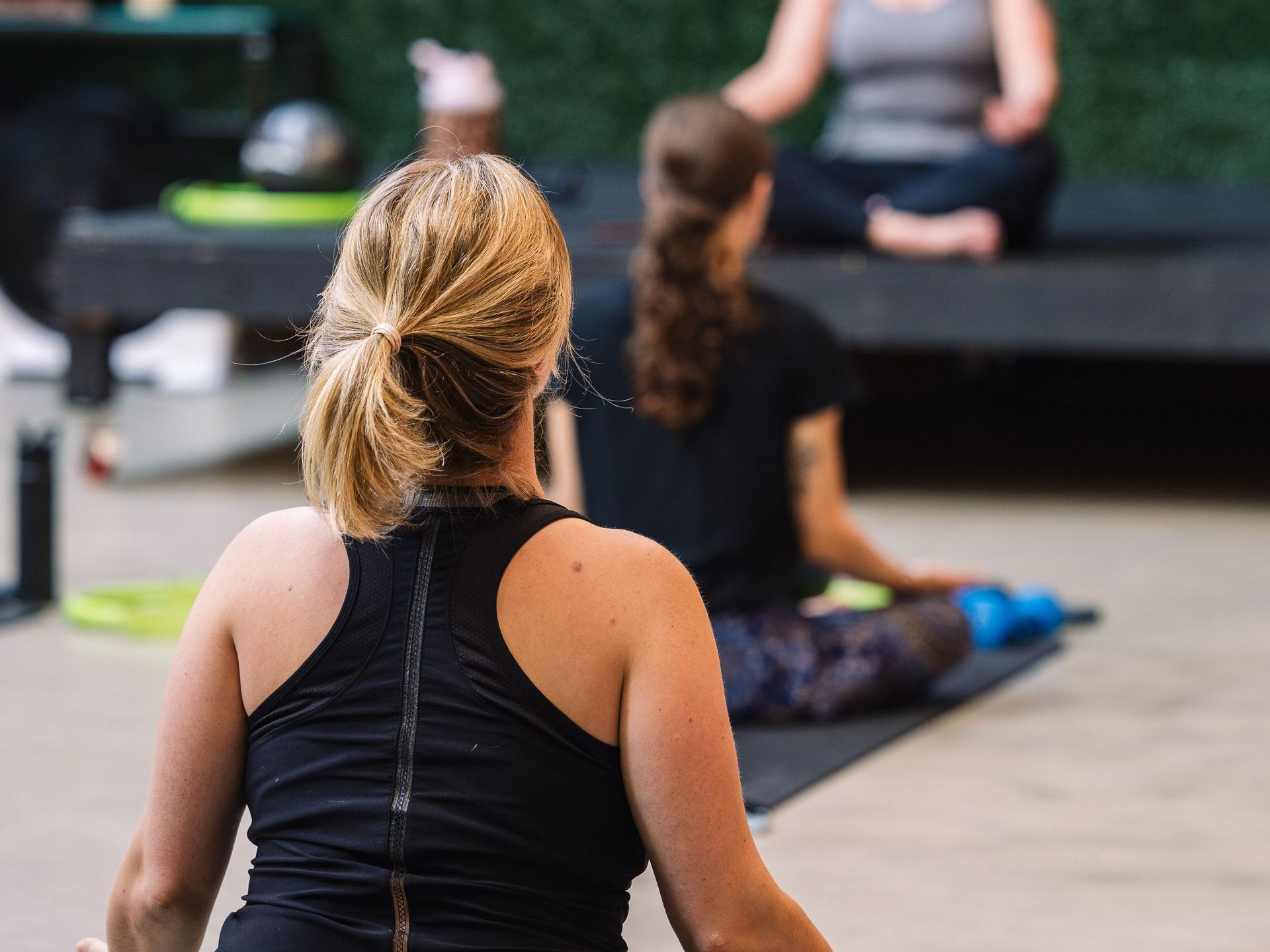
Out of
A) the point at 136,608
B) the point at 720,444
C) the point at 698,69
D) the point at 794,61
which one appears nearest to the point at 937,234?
the point at 794,61

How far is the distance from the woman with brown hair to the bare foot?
3046mm

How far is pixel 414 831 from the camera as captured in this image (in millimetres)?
1051

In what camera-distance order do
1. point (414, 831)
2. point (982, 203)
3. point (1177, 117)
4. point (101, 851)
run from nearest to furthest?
point (414, 831)
point (101, 851)
point (982, 203)
point (1177, 117)

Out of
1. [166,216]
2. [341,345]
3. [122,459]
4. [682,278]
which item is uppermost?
[341,345]

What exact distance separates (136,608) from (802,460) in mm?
1296

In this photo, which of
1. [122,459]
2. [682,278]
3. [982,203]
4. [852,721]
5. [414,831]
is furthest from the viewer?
[122,459]

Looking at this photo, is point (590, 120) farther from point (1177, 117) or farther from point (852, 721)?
point (852, 721)

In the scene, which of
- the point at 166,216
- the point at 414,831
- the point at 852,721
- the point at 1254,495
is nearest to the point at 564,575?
the point at 414,831

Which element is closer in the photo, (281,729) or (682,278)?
(281,729)

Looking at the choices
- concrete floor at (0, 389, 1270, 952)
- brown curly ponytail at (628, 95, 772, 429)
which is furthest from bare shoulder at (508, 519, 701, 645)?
brown curly ponytail at (628, 95, 772, 429)

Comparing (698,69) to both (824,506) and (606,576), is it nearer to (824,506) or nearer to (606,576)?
(824,506)

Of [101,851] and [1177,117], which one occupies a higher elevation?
[1177,117]

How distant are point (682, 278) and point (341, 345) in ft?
4.37

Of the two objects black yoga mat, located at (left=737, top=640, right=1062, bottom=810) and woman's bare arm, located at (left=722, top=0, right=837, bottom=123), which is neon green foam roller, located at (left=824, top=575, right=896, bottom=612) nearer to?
black yoga mat, located at (left=737, top=640, right=1062, bottom=810)
